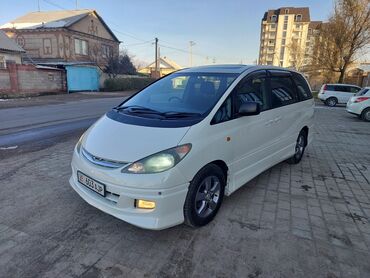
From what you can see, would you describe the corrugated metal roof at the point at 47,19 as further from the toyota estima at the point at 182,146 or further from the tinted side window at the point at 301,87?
the toyota estima at the point at 182,146

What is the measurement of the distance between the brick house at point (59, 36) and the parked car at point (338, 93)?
2544 centimetres

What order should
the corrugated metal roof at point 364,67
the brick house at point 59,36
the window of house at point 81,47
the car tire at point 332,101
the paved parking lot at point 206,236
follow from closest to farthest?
the paved parking lot at point 206,236
the car tire at point 332,101
the corrugated metal roof at point 364,67
the brick house at point 59,36
the window of house at point 81,47

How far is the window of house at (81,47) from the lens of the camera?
35.9 meters

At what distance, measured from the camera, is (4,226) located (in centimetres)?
289

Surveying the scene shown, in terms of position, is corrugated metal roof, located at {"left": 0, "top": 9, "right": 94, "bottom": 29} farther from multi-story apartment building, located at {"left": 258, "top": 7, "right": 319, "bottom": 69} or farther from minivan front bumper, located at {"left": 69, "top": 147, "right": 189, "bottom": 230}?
multi-story apartment building, located at {"left": 258, "top": 7, "right": 319, "bottom": 69}

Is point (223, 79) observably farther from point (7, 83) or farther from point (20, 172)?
point (7, 83)

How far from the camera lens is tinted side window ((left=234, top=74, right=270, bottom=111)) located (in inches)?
133

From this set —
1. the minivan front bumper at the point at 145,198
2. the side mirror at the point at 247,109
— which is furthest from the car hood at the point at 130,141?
the side mirror at the point at 247,109

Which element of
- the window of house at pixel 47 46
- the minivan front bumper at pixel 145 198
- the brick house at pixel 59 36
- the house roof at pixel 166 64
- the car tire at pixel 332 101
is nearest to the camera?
the minivan front bumper at pixel 145 198

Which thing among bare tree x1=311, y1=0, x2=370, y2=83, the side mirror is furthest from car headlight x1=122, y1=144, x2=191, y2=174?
bare tree x1=311, y1=0, x2=370, y2=83

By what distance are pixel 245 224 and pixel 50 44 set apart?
38.4m

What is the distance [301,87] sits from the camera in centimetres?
512

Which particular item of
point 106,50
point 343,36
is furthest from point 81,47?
point 343,36

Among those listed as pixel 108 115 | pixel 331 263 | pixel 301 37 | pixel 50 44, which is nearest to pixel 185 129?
pixel 108 115
